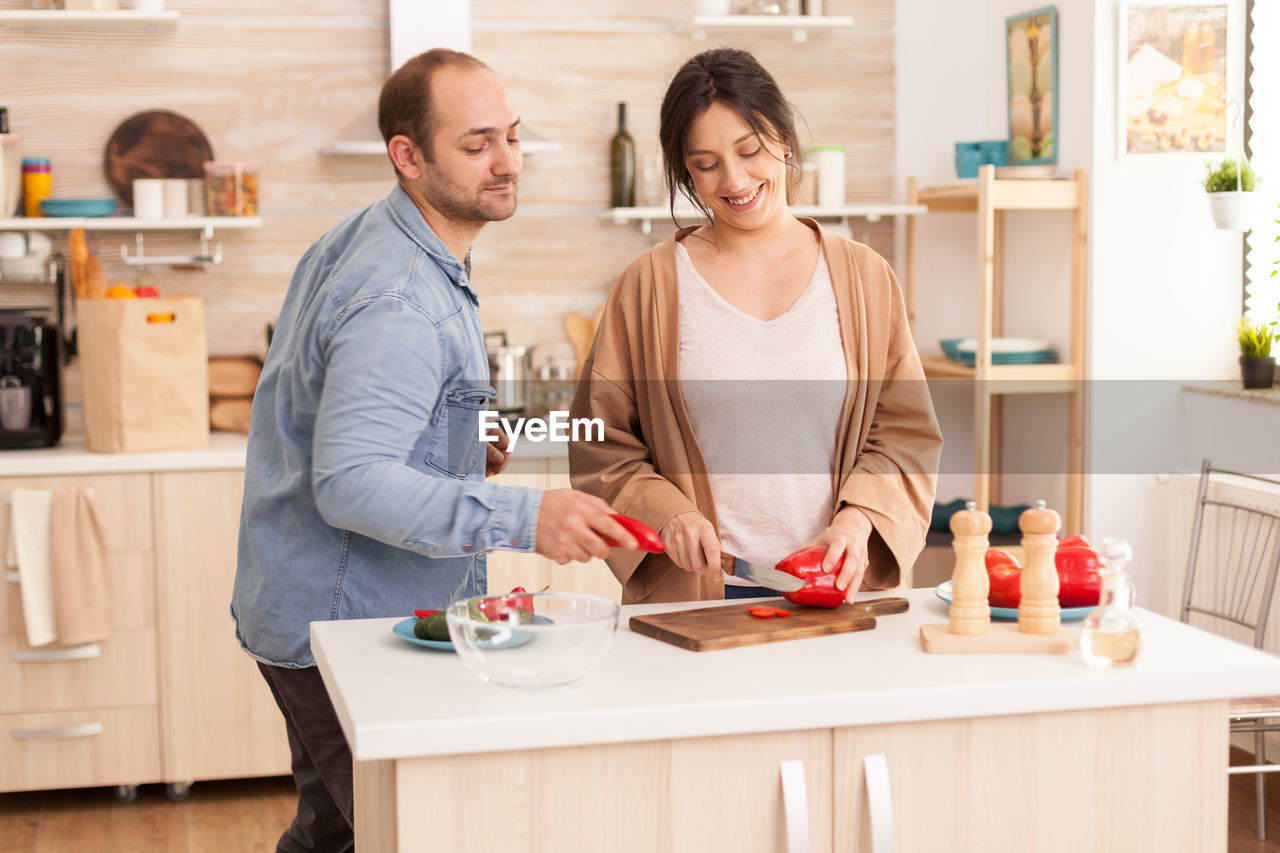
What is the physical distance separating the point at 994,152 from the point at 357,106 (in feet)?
5.99

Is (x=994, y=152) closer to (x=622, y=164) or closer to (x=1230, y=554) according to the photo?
(x=622, y=164)

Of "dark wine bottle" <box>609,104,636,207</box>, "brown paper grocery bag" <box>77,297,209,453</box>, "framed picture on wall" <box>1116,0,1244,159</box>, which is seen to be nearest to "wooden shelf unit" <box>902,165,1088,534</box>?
"framed picture on wall" <box>1116,0,1244,159</box>

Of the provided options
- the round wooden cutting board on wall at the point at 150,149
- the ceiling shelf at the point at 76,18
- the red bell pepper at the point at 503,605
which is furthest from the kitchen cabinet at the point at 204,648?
the red bell pepper at the point at 503,605

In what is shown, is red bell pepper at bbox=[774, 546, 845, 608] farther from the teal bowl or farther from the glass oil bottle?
the teal bowl

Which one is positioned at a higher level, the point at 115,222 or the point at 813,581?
the point at 115,222

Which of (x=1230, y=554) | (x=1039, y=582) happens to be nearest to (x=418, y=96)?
(x=1039, y=582)

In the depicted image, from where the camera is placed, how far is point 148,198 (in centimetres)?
358

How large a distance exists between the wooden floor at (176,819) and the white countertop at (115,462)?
2.82ft

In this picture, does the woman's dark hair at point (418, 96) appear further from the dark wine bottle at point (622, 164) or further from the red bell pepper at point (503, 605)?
the dark wine bottle at point (622, 164)

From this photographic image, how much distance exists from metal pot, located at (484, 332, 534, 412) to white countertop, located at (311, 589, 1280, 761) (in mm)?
2151

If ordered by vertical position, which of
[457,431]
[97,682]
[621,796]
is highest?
[457,431]

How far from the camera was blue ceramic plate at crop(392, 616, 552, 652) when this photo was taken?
1355 mm

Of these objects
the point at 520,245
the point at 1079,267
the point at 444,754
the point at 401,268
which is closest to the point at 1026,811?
the point at 444,754

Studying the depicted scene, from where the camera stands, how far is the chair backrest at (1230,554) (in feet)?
10.3
